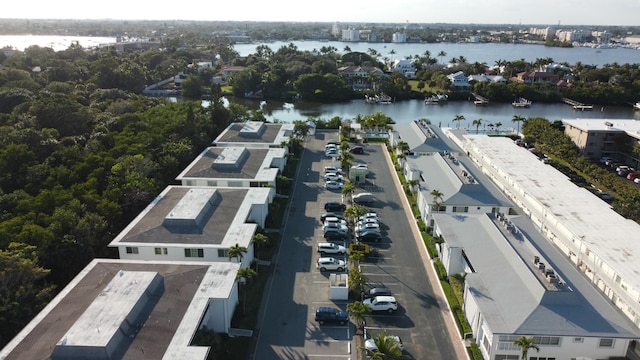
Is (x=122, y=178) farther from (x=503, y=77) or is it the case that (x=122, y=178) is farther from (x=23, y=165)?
(x=503, y=77)

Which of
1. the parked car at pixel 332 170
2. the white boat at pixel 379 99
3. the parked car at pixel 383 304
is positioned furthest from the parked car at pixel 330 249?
the white boat at pixel 379 99

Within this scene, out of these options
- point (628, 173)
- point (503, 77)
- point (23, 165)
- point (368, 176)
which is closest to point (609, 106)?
point (503, 77)

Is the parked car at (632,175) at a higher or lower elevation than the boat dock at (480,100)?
lower

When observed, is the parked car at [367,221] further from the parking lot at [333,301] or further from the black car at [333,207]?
the black car at [333,207]

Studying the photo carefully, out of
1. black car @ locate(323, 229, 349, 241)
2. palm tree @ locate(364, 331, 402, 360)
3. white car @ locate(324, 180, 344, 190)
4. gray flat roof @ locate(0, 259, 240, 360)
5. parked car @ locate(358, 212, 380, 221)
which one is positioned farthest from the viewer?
white car @ locate(324, 180, 344, 190)

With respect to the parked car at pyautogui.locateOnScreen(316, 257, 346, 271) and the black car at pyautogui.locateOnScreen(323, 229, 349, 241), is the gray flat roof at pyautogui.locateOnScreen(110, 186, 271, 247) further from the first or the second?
the black car at pyautogui.locateOnScreen(323, 229, 349, 241)

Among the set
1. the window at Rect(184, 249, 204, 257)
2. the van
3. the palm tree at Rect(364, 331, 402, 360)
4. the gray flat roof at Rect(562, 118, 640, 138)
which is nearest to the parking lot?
the van

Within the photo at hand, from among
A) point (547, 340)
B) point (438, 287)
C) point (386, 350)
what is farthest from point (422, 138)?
point (386, 350)
